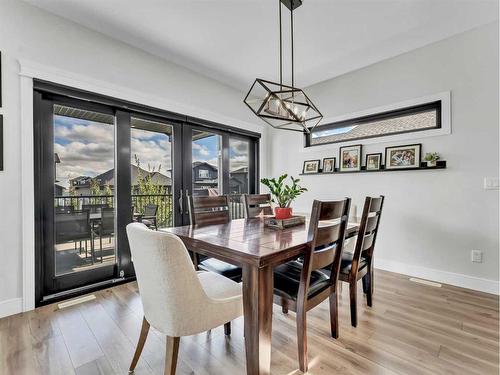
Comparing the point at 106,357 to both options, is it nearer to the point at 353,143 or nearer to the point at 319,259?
the point at 319,259

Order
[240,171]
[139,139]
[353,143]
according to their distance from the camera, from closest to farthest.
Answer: [139,139] → [353,143] → [240,171]

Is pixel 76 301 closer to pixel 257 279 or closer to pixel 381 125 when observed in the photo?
pixel 257 279

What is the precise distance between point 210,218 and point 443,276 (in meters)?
2.73

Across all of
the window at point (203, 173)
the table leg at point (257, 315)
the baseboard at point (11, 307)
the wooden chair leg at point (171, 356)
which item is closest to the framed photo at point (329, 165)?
the window at point (203, 173)

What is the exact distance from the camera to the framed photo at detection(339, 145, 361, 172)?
11.6 feet

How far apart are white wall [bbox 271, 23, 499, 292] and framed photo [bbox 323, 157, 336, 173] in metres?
0.32

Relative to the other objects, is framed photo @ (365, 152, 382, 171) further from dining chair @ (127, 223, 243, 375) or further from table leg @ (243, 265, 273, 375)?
dining chair @ (127, 223, 243, 375)

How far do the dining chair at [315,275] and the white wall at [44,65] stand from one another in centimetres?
230

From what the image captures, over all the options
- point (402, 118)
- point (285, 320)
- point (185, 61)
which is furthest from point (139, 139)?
point (402, 118)

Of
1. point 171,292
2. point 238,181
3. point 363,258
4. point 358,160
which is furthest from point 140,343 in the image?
point 358,160

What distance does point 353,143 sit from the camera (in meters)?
3.62

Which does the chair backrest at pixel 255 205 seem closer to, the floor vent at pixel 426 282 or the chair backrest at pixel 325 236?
the chair backrest at pixel 325 236

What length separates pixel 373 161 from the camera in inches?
134

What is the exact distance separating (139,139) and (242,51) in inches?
66.0
